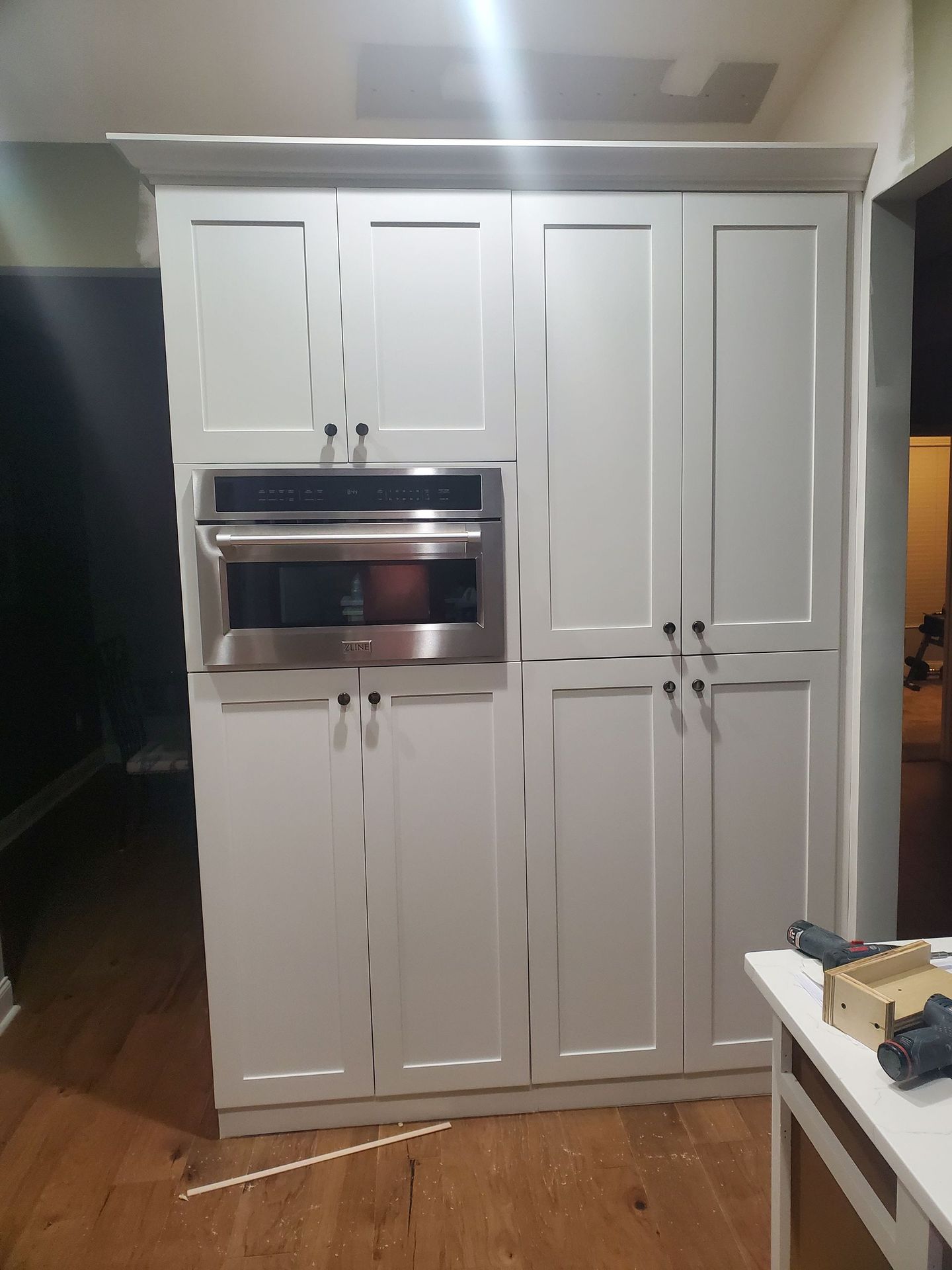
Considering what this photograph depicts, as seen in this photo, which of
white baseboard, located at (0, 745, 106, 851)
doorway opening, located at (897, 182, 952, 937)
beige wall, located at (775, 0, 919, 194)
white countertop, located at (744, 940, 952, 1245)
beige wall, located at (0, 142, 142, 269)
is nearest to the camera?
white countertop, located at (744, 940, 952, 1245)

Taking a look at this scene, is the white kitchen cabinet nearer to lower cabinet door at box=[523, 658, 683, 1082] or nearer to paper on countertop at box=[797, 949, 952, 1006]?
lower cabinet door at box=[523, 658, 683, 1082]

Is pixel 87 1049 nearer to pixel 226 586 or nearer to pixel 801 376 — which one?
pixel 226 586

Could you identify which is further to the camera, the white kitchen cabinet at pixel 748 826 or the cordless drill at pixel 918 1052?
the white kitchen cabinet at pixel 748 826

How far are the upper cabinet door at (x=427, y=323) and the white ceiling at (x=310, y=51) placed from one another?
1.63 ft

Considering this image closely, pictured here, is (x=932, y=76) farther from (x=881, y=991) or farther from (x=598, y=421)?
(x=881, y=991)

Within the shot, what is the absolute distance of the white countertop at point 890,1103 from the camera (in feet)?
2.48

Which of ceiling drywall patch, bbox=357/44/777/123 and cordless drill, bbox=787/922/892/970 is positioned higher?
ceiling drywall patch, bbox=357/44/777/123

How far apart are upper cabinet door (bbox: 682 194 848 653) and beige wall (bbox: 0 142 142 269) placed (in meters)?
1.67

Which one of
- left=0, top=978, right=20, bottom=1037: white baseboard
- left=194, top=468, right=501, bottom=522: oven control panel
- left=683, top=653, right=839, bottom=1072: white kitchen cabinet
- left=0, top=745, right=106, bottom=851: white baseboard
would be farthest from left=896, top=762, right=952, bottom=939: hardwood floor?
left=0, top=745, right=106, bottom=851: white baseboard

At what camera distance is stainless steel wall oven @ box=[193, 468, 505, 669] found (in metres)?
1.72

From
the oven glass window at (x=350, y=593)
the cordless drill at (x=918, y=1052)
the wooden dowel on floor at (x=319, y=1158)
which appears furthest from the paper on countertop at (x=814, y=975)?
the wooden dowel on floor at (x=319, y=1158)

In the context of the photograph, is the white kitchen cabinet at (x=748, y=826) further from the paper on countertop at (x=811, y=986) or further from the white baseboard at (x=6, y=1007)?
the white baseboard at (x=6, y=1007)

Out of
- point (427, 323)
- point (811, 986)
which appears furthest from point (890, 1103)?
point (427, 323)

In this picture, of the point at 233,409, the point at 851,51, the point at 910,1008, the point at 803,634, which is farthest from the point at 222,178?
the point at 910,1008
